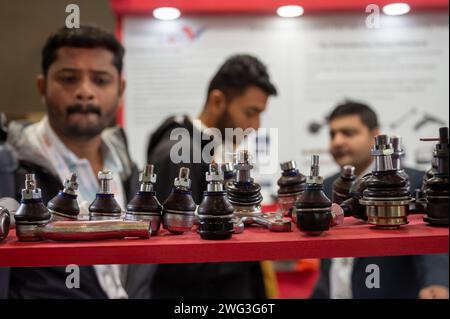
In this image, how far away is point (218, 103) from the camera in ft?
4.98

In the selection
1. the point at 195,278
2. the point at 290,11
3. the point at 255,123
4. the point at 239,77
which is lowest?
the point at 195,278

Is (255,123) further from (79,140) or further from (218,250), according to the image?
(218,250)

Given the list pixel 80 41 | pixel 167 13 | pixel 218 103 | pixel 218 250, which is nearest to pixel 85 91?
pixel 80 41

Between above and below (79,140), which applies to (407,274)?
below

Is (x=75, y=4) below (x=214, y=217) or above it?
above

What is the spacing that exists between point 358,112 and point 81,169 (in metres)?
0.89

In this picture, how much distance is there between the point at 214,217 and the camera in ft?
2.17

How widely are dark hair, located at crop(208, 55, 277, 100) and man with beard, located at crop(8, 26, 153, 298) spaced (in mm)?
301

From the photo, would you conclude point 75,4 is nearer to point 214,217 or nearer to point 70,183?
point 70,183

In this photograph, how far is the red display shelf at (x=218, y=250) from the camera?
A: 62 cm

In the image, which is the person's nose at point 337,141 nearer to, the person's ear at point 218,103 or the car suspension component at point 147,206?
the person's ear at point 218,103

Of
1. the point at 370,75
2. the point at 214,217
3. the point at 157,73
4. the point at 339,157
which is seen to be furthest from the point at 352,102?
the point at 214,217

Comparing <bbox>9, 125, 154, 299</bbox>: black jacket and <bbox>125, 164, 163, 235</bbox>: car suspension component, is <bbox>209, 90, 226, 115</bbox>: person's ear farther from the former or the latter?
<bbox>125, 164, 163, 235</bbox>: car suspension component

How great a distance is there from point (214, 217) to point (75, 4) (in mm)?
606
